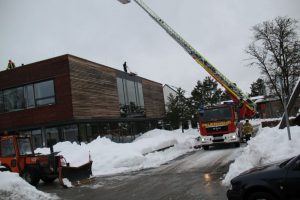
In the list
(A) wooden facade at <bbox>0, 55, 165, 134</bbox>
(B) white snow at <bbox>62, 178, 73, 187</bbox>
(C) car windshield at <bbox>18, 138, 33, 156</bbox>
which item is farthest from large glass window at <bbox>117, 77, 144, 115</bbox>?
(B) white snow at <bbox>62, 178, 73, 187</bbox>

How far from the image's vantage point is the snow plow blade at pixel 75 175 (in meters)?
15.9

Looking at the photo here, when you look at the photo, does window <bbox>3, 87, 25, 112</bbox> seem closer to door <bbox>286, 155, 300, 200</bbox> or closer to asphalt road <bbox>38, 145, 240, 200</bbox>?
asphalt road <bbox>38, 145, 240, 200</bbox>

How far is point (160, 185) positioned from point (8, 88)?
954 inches

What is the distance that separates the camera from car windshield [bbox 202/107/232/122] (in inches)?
961

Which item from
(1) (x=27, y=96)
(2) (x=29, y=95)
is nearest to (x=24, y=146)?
(2) (x=29, y=95)

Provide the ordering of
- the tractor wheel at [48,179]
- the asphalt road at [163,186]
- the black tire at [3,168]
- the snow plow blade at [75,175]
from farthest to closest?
the tractor wheel at [48,179] → the black tire at [3,168] → the snow plow blade at [75,175] → the asphalt road at [163,186]

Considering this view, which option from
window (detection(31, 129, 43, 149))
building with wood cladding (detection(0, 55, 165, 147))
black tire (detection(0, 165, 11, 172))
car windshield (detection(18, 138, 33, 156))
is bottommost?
black tire (detection(0, 165, 11, 172))

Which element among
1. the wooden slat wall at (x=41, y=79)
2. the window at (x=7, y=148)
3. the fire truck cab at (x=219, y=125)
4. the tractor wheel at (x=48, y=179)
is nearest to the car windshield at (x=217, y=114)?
the fire truck cab at (x=219, y=125)

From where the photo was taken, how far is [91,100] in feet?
108

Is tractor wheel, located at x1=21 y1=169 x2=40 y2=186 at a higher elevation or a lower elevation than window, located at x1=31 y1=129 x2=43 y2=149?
lower

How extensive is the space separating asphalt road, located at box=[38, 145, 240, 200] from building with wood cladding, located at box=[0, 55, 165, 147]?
13654mm

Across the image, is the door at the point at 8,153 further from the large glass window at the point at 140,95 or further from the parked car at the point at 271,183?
the large glass window at the point at 140,95

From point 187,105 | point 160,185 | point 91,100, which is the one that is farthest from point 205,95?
point 160,185

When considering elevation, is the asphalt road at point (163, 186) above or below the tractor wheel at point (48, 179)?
below
